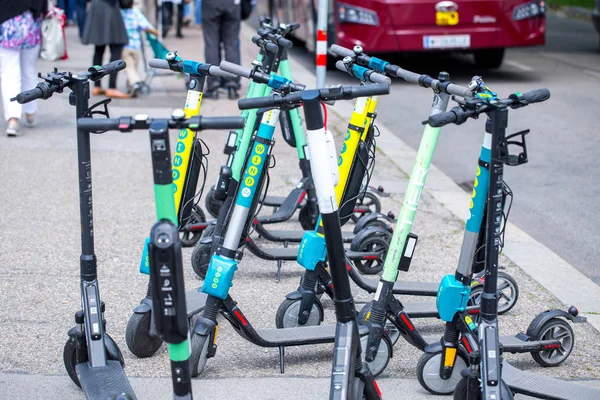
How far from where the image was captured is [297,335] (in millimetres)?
4266

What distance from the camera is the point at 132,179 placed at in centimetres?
780

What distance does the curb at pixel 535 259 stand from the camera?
17.2 feet

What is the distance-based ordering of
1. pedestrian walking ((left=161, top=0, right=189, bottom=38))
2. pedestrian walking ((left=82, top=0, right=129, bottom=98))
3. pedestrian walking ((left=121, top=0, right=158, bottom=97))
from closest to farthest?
pedestrian walking ((left=82, top=0, right=129, bottom=98)), pedestrian walking ((left=121, top=0, right=158, bottom=97)), pedestrian walking ((left=161, top=0, right=189, bottom=38))

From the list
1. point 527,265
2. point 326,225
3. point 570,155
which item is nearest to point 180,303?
point 326,225

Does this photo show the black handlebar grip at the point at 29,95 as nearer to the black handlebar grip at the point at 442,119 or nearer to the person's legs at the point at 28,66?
the black handlebar grip at the point at 442,119

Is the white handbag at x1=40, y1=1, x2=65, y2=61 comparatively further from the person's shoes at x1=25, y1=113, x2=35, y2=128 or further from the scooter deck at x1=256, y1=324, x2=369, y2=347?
the scooter deck at x1=256, y1=324, x2=369, y2=347

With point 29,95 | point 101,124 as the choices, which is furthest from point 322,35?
point 101,124

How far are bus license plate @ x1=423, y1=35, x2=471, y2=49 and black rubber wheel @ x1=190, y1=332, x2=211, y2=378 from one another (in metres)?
9.07

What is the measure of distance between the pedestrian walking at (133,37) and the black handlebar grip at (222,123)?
8494mm

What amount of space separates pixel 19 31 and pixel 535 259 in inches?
200

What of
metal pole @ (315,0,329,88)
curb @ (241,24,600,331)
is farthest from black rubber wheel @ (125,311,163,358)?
metal pole @ (315,0,329,88)

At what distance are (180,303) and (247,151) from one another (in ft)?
6.47

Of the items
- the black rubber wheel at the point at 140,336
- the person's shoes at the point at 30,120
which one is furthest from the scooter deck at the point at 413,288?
the person's shoes at the point at 30,120

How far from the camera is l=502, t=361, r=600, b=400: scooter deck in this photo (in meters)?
3.76
